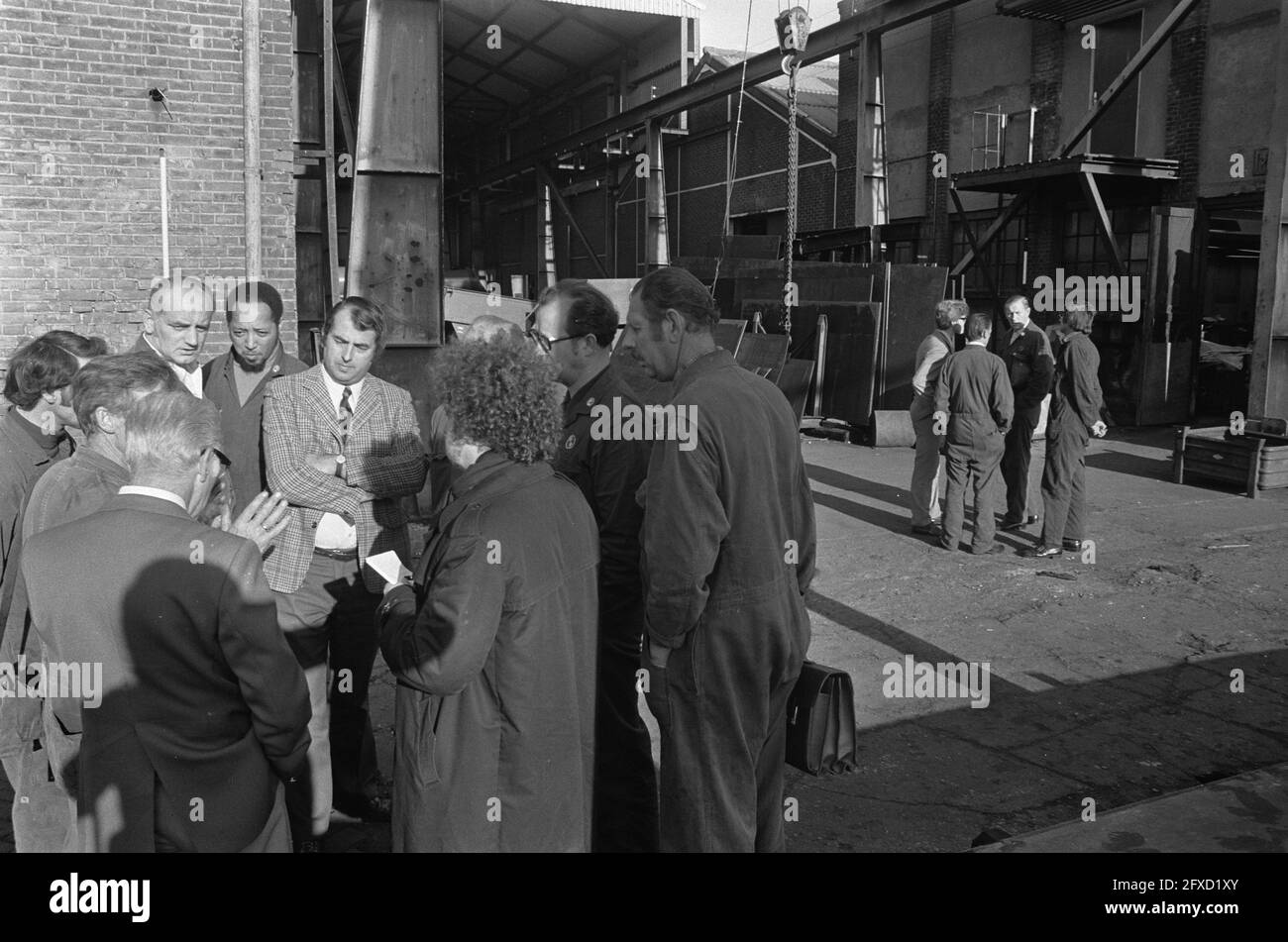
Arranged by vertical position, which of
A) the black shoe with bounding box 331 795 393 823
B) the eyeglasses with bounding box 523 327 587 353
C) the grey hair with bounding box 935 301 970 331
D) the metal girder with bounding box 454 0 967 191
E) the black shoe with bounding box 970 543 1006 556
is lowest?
the black shoe with bounding box 331 795 393 823

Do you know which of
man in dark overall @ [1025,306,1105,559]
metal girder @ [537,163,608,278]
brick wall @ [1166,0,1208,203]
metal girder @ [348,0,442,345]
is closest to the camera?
metal girder @ [348,0,442,345]

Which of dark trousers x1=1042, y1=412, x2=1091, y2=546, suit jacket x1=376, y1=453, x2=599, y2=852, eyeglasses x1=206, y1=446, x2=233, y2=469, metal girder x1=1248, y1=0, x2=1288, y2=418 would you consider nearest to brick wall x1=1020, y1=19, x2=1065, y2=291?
metal girder x1=1248, y1=0, x2=1288, y2=418

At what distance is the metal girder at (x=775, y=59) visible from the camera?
17297mm

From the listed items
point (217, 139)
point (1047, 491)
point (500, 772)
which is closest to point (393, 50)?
point (217, 139)

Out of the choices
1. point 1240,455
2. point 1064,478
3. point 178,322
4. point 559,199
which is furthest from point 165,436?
point 559,199

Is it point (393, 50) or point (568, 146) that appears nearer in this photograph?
point (393, 50)

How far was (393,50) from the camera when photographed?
26.5 ft

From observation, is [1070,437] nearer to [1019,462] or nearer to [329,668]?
[1019,462]

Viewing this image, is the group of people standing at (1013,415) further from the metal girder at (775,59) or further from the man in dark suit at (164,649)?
the metal girder at (775,59)

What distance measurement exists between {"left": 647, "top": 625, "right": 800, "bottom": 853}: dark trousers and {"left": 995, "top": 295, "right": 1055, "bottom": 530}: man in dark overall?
6274 millimetres

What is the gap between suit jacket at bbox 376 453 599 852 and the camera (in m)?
2.62

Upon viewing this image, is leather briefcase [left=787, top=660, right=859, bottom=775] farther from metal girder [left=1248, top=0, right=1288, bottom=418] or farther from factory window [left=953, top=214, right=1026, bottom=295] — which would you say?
factory window [left=953, top=214, right=1026, bottom=295]
